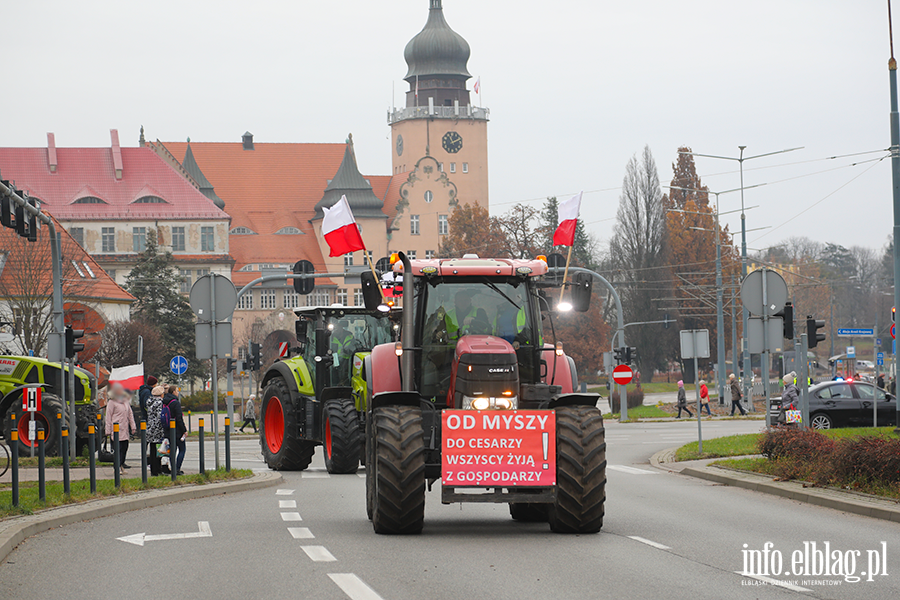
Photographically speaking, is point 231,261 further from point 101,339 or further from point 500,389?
point 500,389

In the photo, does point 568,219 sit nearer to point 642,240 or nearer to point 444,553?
point 444,553

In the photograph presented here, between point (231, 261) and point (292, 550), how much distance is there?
4268 inches

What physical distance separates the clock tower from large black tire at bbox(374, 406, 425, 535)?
112 meters

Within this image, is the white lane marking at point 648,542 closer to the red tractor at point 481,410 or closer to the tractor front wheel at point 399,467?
the red tractor at point 481,410

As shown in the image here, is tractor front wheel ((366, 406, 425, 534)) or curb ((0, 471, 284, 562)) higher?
tractor front wheel ((366, 406, 425, 534))

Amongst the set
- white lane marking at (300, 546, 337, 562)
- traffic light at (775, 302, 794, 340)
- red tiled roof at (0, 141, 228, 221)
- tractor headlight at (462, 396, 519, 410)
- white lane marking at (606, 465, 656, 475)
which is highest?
red tiled roof at (0, 141, 228, 221)

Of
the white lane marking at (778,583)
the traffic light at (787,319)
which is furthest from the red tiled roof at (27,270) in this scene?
the white lane marking at (778,583)

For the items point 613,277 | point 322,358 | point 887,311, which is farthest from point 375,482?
point 887,311

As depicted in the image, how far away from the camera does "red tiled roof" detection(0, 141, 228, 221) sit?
364 feet

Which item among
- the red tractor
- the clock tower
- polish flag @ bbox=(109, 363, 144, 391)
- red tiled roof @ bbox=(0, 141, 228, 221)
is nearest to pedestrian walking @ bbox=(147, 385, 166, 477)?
the red tractor

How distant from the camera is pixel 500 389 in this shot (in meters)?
12.3

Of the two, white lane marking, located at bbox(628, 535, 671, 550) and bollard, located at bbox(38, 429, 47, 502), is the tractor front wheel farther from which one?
bollard, located at bbox(38, 429, 47, 502)

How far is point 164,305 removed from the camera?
273 ft

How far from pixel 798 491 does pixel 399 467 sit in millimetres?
6891
